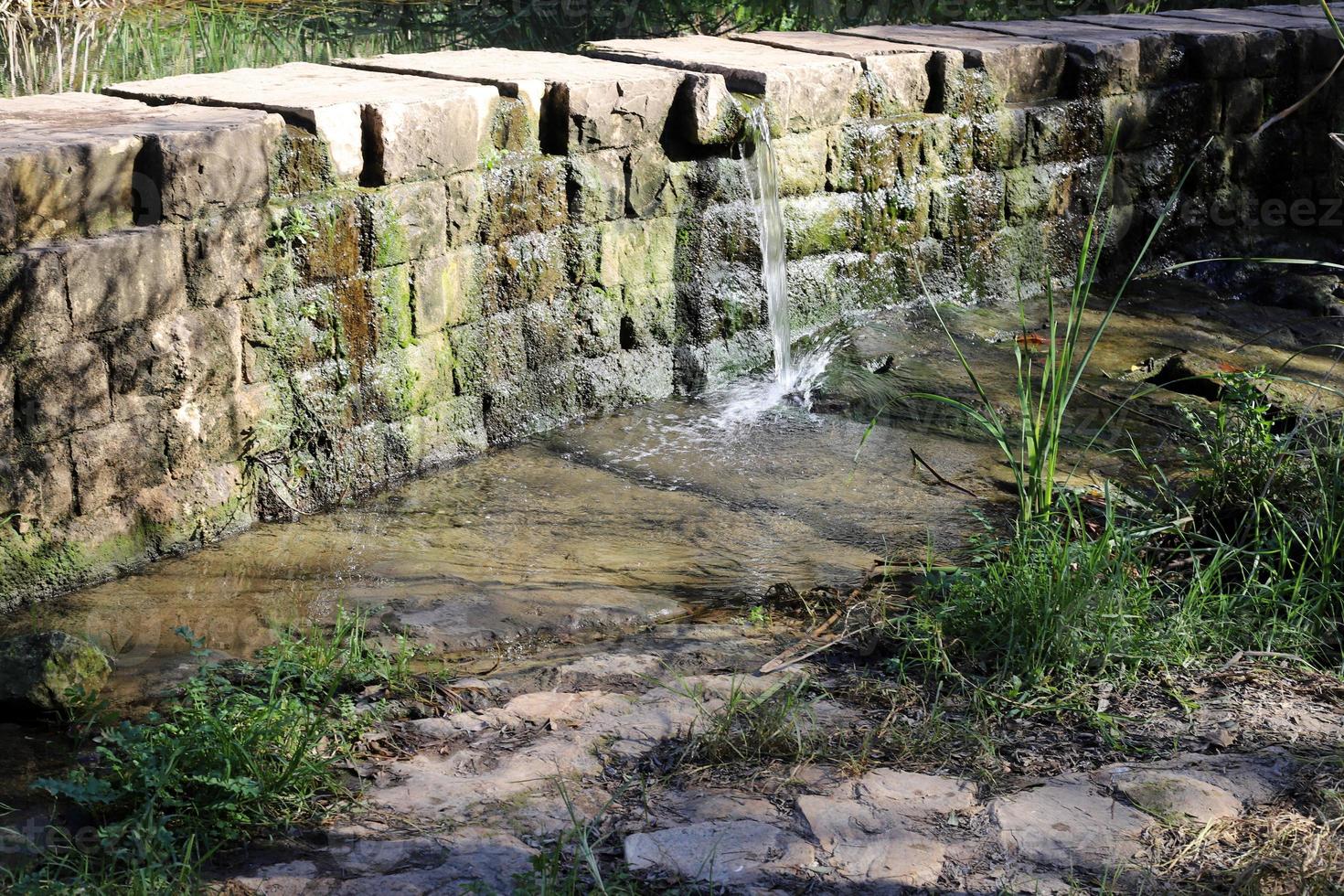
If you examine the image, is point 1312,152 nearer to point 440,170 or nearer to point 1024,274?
point 1024,274

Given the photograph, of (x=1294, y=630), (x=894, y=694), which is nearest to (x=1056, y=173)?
(x=1294, y=630)

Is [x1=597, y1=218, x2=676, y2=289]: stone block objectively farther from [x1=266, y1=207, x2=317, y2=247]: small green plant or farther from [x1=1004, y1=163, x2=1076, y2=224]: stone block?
[x1=1004, y1=163, x2=1076, y2=224]: stone block

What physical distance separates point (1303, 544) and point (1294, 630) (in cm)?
29

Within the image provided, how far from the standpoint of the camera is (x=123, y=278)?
3.46 metres

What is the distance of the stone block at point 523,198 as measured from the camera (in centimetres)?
438

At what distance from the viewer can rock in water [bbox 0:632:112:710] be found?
279 centimetres

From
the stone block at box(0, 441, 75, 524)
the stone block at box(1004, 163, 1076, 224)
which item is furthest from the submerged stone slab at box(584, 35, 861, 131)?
the stone block at box(0, 441, 75, 524)

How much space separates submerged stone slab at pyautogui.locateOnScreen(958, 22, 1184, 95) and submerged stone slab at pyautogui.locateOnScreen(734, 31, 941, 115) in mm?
883


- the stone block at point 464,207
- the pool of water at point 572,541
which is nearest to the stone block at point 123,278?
the pool of water at point 572,541

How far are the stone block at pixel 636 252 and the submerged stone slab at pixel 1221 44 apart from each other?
3.14m

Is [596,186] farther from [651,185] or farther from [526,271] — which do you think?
[526,271]

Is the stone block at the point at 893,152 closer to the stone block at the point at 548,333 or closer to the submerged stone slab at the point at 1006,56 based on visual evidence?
the submerged stone slab at the point at 1006,56

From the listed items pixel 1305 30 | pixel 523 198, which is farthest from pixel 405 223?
pixel 1305 30

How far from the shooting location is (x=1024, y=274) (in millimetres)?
6422
